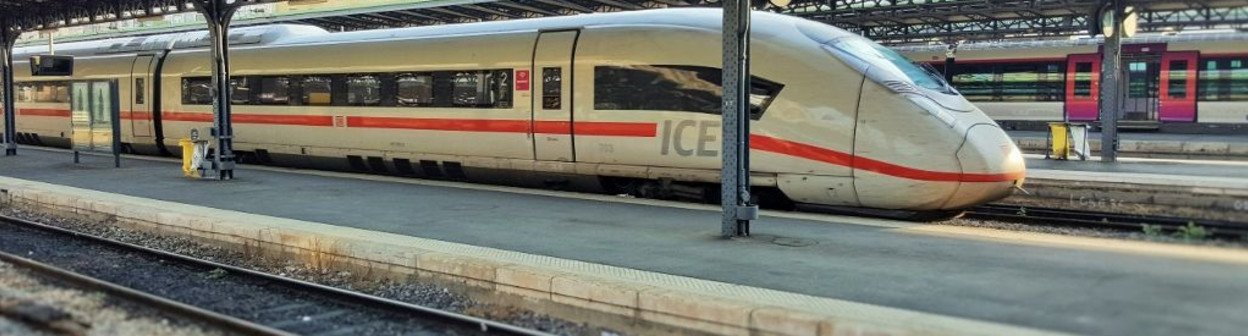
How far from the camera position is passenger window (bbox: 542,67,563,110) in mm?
12211

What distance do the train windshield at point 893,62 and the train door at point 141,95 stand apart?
1526 centimetres

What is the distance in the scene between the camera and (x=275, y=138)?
16.6 meters

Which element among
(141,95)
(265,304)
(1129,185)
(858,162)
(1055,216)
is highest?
(141,95)

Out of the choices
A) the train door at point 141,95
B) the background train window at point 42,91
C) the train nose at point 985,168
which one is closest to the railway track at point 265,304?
the train nose at point 985,168

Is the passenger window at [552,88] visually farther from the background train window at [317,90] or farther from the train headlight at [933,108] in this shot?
the background train window at [317,90]

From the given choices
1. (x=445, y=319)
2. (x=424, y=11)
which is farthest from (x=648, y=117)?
(x=424, y=11)

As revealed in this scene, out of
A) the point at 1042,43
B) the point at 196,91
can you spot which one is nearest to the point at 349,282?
the point at 196,91

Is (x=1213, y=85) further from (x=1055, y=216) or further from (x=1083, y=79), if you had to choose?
(x=1055, y=216)

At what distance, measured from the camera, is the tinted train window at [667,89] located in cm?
1035

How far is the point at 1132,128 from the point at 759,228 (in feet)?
71.6

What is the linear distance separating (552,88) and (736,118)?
14.3 feet

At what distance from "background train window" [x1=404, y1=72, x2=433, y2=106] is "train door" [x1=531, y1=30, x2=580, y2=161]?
2.10m

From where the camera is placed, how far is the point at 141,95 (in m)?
19.3

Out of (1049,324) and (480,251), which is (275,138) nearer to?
(480,251)
